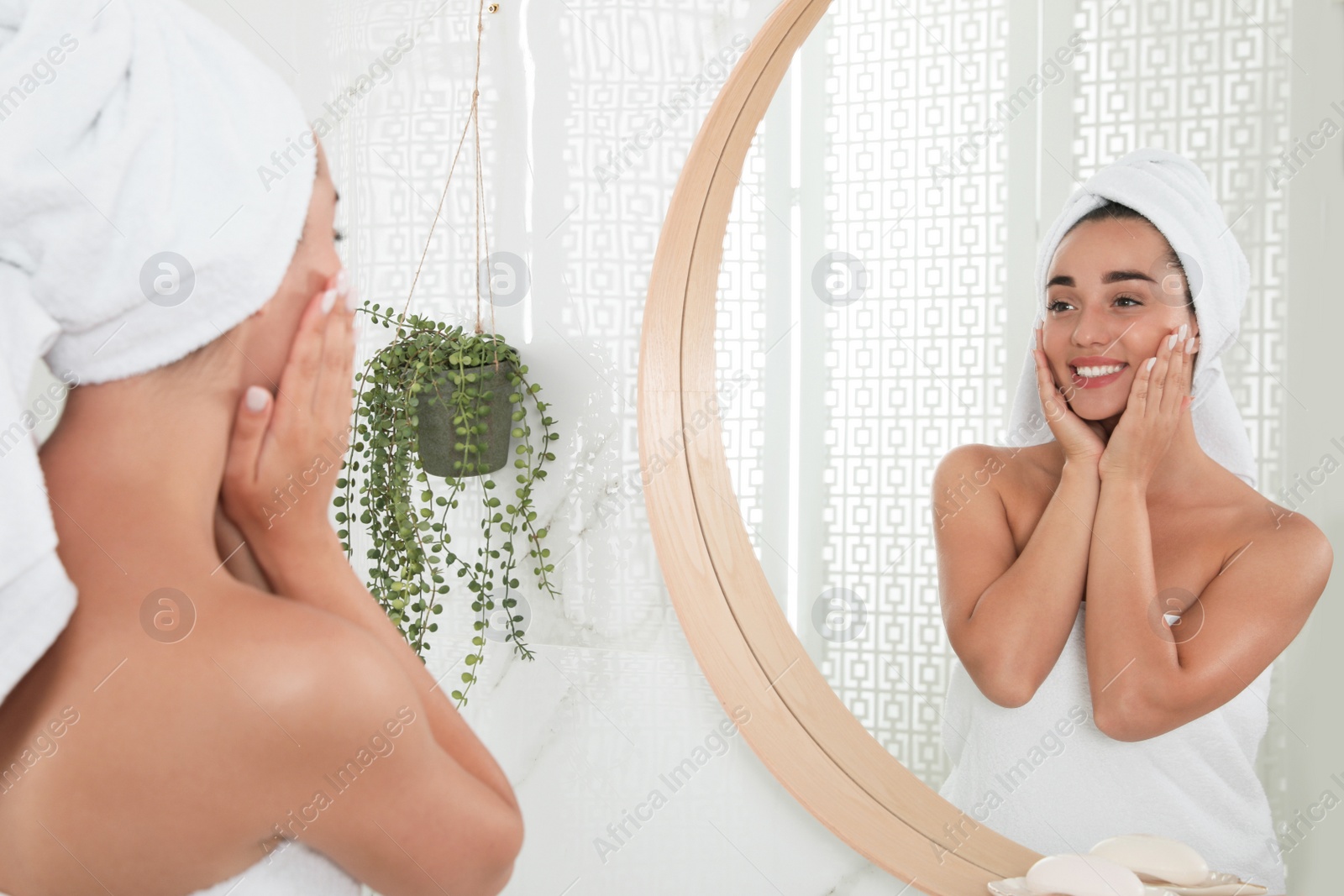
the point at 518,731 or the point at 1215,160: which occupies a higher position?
the point at 1215,160

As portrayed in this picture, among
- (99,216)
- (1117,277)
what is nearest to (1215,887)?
(1117,277)

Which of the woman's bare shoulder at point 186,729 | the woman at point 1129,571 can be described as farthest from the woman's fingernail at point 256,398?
the woman at point 1129,571

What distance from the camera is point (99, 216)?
476 millimetres

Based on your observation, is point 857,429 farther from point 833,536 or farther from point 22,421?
point 22,421

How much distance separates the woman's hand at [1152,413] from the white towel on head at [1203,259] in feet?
0.04

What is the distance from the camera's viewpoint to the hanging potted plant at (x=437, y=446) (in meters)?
0.85

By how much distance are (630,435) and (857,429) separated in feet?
0.71

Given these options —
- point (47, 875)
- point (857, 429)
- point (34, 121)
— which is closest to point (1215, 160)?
point (857, 429)

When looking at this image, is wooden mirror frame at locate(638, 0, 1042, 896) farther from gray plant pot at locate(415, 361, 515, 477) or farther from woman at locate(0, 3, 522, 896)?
woman at locate(0, 3, 522, 896)

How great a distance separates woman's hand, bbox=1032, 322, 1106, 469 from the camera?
2.52ft

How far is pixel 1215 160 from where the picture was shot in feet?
2.39

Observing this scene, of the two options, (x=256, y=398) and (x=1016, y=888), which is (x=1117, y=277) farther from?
(x=256, y=398)

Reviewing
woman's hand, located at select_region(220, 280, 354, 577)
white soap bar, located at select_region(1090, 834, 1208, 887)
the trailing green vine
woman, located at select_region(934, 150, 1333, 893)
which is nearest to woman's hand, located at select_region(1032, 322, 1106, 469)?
woman, located at select_region(934, 150, 1333, 893)

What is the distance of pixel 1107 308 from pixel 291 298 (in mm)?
597
